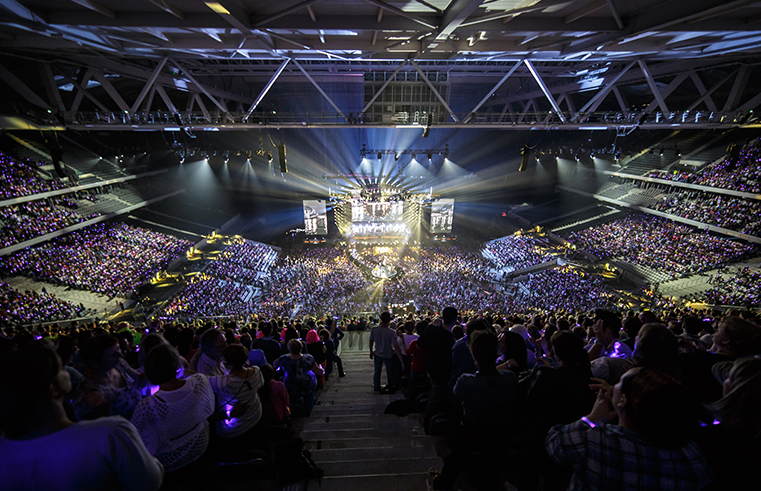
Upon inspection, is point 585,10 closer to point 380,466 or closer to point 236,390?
point 380,466

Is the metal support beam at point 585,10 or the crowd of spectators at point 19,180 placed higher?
the metal support beam at point 585,10

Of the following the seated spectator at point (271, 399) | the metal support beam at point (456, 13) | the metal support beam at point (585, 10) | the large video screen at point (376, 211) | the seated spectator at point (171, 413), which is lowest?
the large video screen at point (376, 211)

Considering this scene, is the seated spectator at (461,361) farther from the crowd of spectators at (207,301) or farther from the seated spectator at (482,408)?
the crowd of spectators at (207,301)

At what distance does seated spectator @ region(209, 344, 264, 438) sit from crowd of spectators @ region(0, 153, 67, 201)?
700 inches

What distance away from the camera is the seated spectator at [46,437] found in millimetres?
1067

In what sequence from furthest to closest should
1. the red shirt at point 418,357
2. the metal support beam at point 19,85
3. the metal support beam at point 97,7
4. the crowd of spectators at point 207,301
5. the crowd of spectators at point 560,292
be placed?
the crowd of spectators at point 560,292 → the crowd of spectators at point 207,301 → the metal support beam at point 19,85 → the metal support beam at point 97,7 → the red shirt at point 418,357

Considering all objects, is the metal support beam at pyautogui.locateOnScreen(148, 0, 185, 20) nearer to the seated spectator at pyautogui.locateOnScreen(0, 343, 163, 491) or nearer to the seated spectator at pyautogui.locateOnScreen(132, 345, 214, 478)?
the seated spectator at pyautogui.locateOnScreen(132, 345, 214, 478)

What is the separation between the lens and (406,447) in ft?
9.37

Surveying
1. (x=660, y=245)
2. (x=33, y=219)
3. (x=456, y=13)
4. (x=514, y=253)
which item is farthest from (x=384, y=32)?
(x=660, y=245)

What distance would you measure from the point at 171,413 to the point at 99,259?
19067 millimetres

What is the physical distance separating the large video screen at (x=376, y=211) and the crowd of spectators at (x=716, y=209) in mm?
17144

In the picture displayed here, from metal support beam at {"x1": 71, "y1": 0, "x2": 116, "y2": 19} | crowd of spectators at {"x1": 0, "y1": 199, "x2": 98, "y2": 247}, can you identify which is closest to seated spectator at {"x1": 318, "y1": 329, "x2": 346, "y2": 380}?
metal support beam at {"x1": 71, "y1": 0, "x2": 116, "y2": 19}

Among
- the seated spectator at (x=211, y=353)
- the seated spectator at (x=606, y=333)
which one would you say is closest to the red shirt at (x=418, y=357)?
the seated spectator at (x=606, y=333)

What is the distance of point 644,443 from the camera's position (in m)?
1.24
